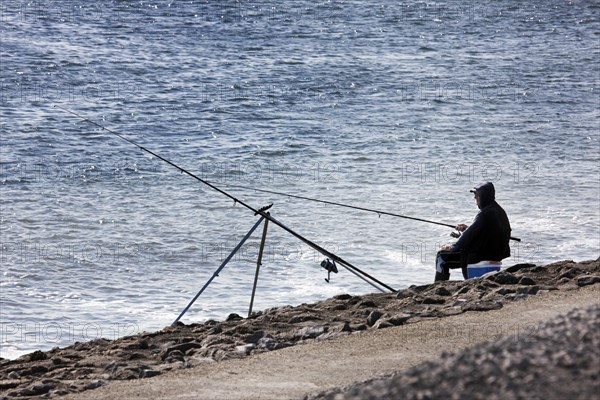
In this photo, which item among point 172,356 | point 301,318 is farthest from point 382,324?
point 172,356

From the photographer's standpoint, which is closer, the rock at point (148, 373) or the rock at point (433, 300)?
the rock at point (148, 373)

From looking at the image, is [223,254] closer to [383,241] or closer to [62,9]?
[383,241]

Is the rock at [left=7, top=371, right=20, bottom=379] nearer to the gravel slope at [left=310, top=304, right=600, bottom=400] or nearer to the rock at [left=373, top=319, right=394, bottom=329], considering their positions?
the rock at [left=373, top=319, right=394, bottom=329]

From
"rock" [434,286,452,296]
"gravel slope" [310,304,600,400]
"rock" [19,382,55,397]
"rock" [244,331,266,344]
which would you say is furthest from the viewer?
"rock" [434,286,452,296]

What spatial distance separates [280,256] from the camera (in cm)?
1343

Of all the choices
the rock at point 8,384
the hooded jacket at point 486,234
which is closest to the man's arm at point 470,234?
the hooded jacket at point 486,234

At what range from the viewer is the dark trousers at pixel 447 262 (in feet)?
33.7

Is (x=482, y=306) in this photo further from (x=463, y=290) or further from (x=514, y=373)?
(x=514, y=373)

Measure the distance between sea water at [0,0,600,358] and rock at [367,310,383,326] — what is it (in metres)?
3.00

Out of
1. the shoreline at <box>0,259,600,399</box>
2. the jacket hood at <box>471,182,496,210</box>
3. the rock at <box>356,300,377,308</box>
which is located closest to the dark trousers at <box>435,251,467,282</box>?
the jacket hood at <box>471,182,496,210</box>

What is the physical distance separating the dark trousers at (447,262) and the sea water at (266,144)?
1.66 meters

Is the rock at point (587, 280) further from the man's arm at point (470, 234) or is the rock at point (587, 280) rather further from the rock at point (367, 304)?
the rock at point (367, 304)

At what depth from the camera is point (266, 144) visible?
1914cm

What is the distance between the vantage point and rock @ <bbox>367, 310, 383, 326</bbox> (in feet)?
27.0
